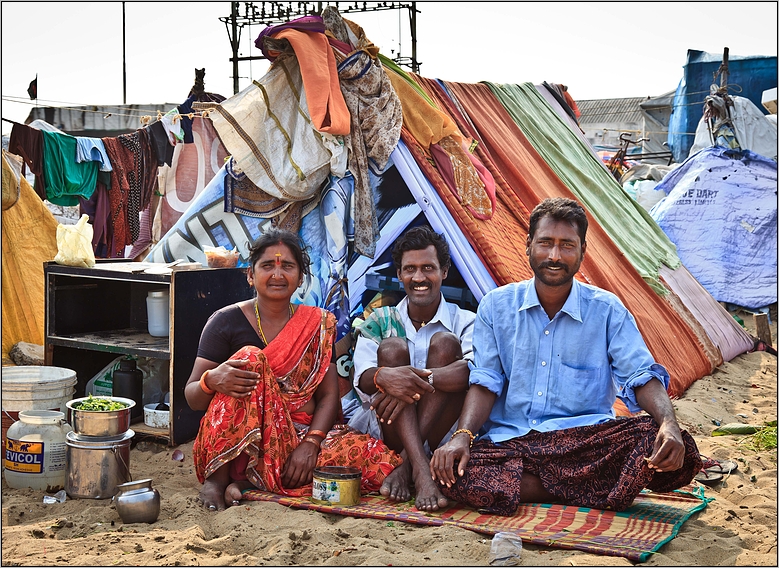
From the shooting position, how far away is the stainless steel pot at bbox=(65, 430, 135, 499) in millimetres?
3029

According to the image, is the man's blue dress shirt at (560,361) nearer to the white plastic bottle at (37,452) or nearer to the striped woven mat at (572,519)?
the striped woven mat at (572,519)

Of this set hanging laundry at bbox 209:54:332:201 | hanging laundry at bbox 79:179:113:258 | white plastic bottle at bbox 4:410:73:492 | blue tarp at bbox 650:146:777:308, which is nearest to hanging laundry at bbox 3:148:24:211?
hanging laundry at bbox 209:54:332:201

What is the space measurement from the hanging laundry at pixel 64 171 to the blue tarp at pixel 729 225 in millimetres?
7356

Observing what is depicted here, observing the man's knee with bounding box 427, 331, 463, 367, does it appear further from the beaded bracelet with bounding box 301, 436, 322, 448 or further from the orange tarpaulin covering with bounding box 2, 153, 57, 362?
the orange tarpaulin covering with bounding box 2, 153, 57, 362

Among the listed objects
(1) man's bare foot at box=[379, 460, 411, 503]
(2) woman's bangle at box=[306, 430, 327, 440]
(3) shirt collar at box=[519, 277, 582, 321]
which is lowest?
(1) man's bare foot at box=[379, 460, 411, 503]

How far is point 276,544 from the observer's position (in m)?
2.48

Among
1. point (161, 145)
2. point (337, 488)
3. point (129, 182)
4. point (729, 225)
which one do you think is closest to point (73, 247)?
point (337, 488)

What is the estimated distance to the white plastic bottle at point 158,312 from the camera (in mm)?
4137

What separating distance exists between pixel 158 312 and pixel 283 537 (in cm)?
201

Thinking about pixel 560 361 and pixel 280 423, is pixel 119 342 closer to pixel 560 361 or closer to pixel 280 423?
pixel 280 423

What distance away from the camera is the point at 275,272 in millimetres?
3168

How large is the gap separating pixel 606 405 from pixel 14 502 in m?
2.42

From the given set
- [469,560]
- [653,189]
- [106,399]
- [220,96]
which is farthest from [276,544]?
[653,189]

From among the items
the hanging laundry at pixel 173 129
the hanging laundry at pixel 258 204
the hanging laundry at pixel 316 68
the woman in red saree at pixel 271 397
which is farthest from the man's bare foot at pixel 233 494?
the hanging laundry at pixel 173 129
